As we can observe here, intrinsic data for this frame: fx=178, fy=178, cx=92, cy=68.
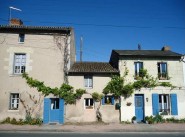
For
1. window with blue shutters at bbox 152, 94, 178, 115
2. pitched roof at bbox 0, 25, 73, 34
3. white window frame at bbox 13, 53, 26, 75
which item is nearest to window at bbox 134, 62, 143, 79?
window with blue shutters at bbox 152, 94, 178, 115

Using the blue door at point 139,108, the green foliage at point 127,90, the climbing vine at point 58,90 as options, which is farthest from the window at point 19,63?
the blue door at point 139,108

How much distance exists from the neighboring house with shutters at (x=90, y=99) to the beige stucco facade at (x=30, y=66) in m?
1.55

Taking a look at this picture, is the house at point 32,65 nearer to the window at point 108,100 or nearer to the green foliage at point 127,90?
the window at point 108,100

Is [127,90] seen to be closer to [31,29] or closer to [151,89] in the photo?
[151,89]

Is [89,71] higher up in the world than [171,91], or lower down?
higher up

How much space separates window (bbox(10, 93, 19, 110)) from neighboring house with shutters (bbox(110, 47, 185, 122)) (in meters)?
9.35

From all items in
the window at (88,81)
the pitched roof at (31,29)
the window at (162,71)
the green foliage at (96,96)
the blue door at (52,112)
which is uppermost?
the pitched roof at (31,29)

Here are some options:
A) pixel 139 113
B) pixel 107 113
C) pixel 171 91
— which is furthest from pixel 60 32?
pixel 171 91

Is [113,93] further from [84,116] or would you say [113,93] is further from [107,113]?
[84,116]

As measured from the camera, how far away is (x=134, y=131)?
12.2 metres

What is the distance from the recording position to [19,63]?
1622cm

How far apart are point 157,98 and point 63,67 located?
9.06 m

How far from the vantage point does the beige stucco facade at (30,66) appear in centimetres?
1542

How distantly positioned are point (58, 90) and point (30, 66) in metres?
3.36
